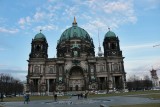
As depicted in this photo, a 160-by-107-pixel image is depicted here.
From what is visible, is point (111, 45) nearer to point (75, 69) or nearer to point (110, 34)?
point (110, 34)

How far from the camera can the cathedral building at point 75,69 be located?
86.9 metres

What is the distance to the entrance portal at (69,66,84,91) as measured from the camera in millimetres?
91562

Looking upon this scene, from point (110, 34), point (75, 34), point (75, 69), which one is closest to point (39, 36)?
point (75, 34)

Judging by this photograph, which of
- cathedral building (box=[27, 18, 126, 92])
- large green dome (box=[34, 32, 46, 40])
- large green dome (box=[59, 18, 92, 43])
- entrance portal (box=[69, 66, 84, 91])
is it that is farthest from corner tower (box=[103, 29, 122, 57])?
large green dome (box=[34, 32, 46, 40])

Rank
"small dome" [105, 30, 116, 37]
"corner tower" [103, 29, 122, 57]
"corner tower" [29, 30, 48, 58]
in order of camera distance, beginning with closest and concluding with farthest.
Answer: "corner tower" [29, 30, 48, 58], "corner tower" [103, 29, 122, 57], "small dome" [105, 30, 116, 37]

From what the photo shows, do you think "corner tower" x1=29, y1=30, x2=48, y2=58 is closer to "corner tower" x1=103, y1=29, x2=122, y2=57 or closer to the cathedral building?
the cathedral building

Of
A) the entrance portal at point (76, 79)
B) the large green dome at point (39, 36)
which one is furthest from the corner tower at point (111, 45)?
the large green dome at point (39, 36)

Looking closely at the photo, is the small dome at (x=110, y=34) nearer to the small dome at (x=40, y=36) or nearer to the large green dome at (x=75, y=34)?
the large green dome at (x=75, y=34)

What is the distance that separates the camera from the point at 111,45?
94312mm

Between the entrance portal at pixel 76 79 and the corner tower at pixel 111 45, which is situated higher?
the corner tower at pixel 111 45

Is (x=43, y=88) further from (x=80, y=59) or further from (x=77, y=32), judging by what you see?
(x=77, y=32)

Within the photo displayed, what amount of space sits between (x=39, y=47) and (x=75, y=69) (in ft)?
61.4

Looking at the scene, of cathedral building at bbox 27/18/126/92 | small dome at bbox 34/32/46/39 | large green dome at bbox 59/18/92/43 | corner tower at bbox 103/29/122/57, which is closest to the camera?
cathedral building at bbox 27/18/126/92

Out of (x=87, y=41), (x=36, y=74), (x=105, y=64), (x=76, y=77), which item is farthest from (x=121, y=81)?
(x=36, y=74)
